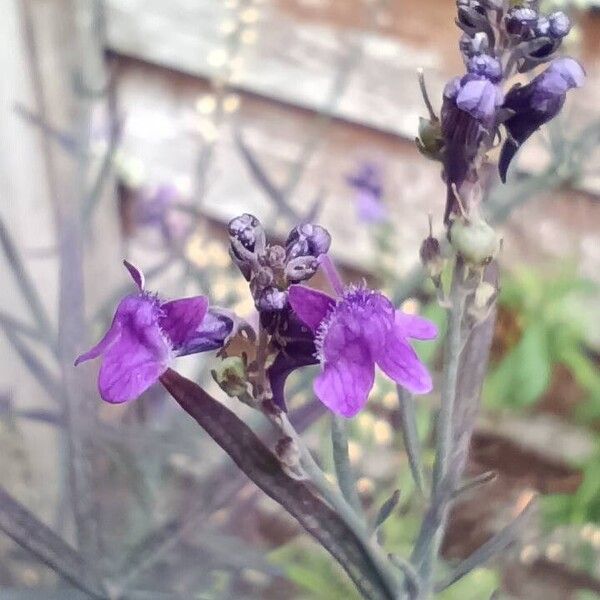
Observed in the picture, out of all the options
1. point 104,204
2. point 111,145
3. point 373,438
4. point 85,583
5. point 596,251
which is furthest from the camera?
point 104,204

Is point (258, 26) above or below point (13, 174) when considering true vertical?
above

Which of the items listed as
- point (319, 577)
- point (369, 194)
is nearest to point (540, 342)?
point (369, 194)

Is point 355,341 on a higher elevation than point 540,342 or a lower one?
higher

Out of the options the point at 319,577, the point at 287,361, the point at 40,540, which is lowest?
the point at 319,577

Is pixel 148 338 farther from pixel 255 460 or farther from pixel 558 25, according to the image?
pixel 558 25

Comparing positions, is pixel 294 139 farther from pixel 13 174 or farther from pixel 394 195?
pixel 13 174

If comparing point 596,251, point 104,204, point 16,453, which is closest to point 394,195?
point 596,251
